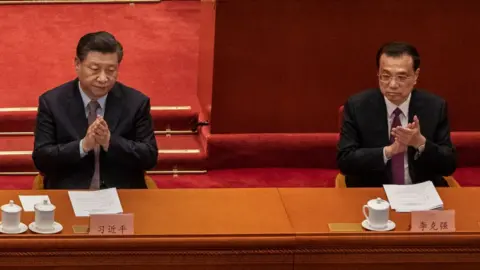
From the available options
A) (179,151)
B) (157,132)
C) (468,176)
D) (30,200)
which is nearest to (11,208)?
(30,200)

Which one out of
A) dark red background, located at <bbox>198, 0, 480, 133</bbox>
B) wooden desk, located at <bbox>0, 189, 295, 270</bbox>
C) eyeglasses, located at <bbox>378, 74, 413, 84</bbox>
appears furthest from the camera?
dark red background, located at <bbox>198, 0, 480, 133</bbox>

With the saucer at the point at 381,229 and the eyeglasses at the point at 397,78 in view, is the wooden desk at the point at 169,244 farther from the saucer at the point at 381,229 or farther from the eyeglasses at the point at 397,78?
the eyeglasses at the point at 397,78

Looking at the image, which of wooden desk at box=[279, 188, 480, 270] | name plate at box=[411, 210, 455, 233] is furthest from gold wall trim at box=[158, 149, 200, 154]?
name plate at box=[411, 210, 455, 233]

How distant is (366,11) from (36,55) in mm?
1890

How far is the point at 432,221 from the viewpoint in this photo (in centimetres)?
335

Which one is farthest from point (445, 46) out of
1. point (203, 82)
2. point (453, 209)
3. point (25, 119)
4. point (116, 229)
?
point (116, 229)

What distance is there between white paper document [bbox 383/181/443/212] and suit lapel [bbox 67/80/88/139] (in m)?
1.07

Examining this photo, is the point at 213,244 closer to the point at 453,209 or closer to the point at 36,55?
the point at 453,209

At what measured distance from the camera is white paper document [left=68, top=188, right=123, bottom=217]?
135 inches

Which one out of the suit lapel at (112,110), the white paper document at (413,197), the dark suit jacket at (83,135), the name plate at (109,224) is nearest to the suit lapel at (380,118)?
the white paper document at (413,197)

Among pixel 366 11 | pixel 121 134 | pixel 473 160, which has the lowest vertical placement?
pixel 473 160

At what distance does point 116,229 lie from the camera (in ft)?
10.6

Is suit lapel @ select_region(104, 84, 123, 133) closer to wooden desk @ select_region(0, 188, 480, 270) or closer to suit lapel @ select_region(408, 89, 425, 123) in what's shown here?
wooden desk @ select_region(0, 188, 480, 270)

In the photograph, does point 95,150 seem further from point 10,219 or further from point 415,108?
point 415,108
